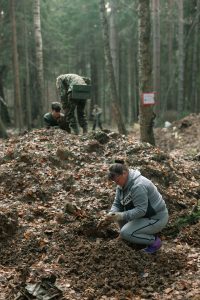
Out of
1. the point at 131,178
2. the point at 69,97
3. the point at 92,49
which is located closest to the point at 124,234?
the point at 131,178

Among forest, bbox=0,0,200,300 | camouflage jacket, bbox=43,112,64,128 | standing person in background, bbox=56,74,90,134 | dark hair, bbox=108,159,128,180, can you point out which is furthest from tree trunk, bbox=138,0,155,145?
dark hair, bbox=108,159,128,180

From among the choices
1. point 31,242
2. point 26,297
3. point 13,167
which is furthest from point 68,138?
point 26,297

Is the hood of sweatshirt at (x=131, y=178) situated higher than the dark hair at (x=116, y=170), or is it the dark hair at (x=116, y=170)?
the dark hair at (x=116, y=170)

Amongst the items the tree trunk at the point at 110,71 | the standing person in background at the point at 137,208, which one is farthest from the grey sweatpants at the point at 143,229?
the tree trunk at the point at 110,71

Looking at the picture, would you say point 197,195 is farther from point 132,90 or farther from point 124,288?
point 132,90

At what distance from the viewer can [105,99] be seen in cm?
4128

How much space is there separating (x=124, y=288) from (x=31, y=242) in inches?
66.4

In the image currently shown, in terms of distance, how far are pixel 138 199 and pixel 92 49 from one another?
2923cm

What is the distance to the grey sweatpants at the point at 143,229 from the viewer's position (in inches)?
238

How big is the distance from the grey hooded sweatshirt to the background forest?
1260 cm

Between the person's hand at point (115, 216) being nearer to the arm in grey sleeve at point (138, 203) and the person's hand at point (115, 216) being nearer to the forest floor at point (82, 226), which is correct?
the arm in grey sleeve at point (138, 203)

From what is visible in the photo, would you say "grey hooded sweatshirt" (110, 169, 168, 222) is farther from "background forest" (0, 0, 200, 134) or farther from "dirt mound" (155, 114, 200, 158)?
"background forest" (0, 0, 200, 134)

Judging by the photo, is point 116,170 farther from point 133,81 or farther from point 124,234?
point 133,81

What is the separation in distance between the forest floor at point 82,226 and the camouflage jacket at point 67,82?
118cm
